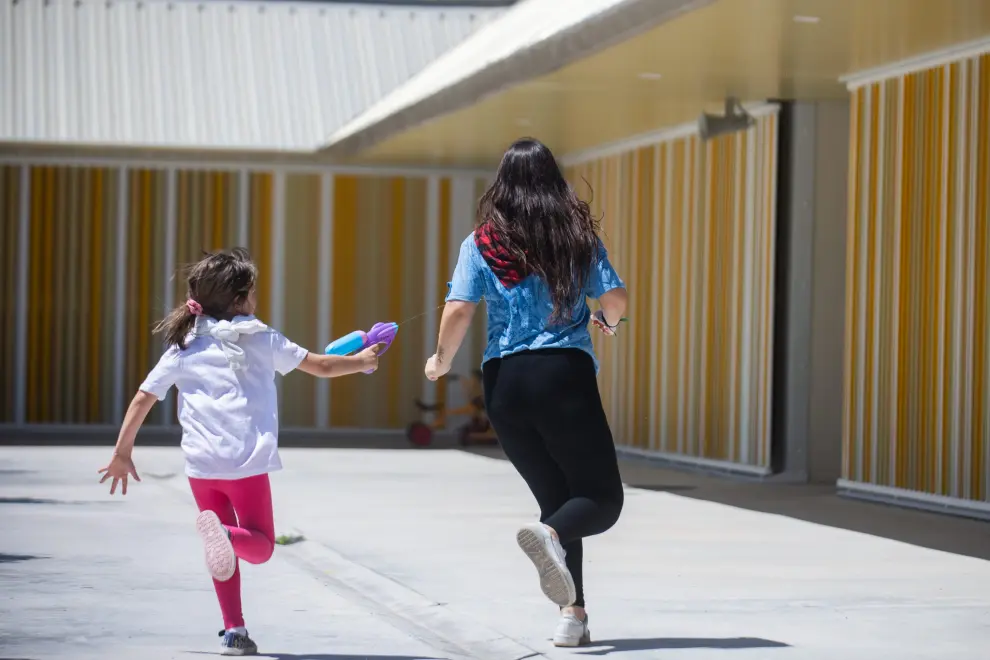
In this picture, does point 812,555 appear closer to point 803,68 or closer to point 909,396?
point 909,396

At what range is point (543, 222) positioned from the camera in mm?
6773

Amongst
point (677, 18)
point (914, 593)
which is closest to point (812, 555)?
point (914, 593)

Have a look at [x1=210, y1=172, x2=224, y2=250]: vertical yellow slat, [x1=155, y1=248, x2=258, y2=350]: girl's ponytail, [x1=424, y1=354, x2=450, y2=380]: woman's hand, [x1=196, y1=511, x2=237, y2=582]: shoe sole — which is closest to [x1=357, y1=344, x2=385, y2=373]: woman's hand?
[x1=424, y1=354, x2=450, y2=380]: woman's hand

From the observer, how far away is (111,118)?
22422 mm

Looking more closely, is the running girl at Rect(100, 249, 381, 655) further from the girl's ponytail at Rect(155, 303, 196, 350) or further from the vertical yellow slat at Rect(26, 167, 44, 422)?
the vertical yellow slat at Rect(26, 167, 44, 422)

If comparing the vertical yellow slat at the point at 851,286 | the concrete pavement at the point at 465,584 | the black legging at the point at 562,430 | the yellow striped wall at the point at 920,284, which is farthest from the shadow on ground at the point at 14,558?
the vertical yellow slat at the point at 851,286

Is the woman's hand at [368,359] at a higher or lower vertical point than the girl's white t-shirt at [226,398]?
higher

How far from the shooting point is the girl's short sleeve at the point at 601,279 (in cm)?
688

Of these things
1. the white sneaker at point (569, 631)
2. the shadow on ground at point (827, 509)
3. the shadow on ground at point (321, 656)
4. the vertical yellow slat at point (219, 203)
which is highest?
the vertical yellow slat at point (219, 203)

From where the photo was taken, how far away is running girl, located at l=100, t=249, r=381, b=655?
672 cm

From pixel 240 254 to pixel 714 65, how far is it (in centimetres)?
798

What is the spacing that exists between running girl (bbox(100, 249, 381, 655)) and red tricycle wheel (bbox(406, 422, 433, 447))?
49.1ft

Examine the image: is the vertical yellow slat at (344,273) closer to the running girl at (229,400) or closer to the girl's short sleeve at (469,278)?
the running girl at (229,400)

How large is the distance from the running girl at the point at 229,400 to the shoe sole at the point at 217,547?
0.12ft
